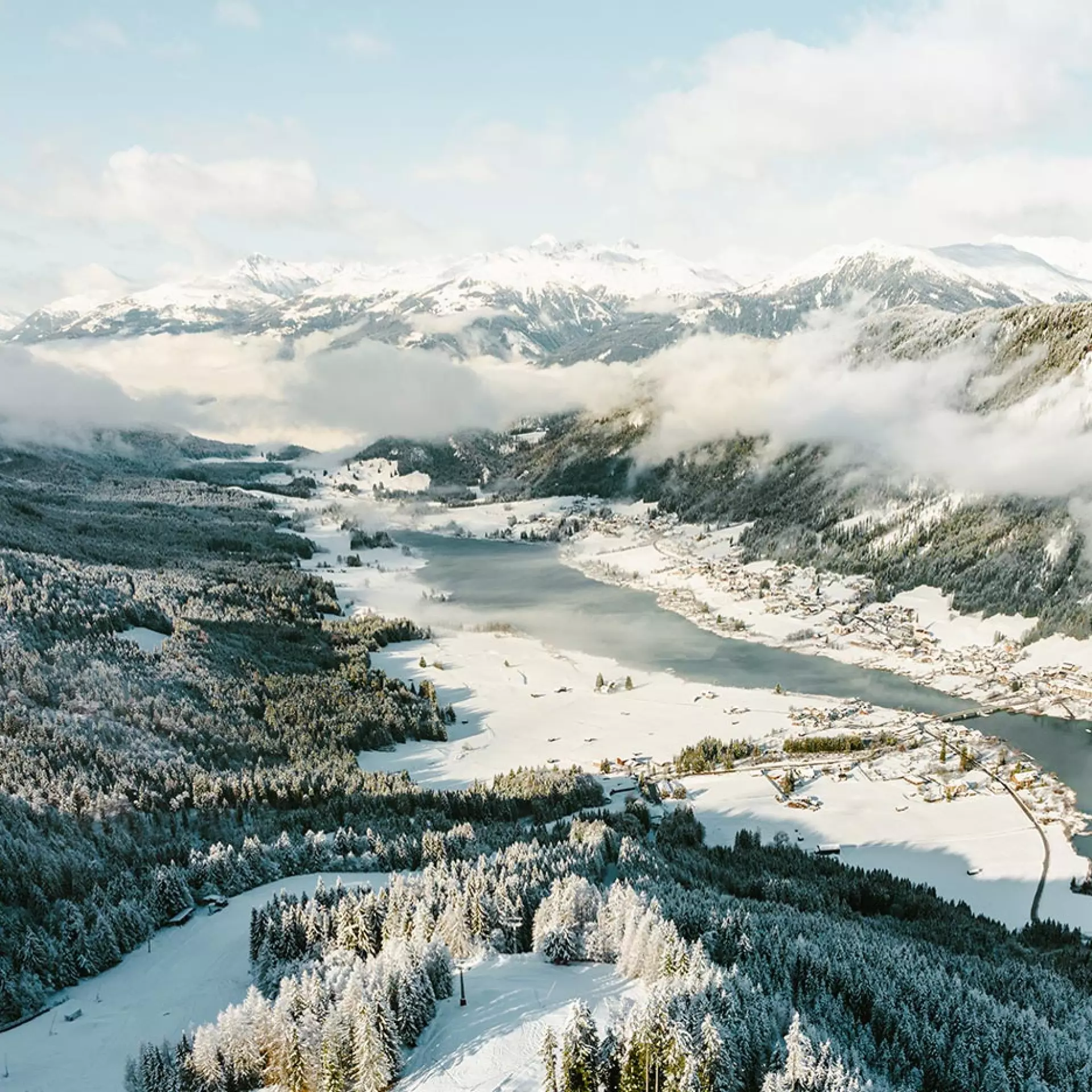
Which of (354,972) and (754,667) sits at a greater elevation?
(354,972)

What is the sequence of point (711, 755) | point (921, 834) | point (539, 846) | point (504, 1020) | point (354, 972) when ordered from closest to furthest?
1. point (354, 972)
2. point (504, 1020)
3. point (539, 846)
4. point (921, 834)
5. point (711, 755)

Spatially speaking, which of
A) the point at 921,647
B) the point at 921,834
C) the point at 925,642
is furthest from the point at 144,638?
the point at 925,642

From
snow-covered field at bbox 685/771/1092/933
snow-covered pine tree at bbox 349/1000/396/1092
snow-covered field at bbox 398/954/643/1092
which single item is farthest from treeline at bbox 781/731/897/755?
snow-covered pine tree at bbox 349/1000/396/1092

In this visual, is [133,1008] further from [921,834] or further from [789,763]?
[789,763]

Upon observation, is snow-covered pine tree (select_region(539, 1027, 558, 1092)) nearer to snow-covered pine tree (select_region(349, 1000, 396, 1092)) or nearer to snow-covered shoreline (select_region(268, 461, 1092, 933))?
snow-covered pine tree (select_region(349, 1000, 396, 1092))

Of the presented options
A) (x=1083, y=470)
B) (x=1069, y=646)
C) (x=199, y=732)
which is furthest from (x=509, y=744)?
(x=1083, y=470)

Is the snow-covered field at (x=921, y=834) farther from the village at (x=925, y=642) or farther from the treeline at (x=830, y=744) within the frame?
the village at (x=925, y=642)
